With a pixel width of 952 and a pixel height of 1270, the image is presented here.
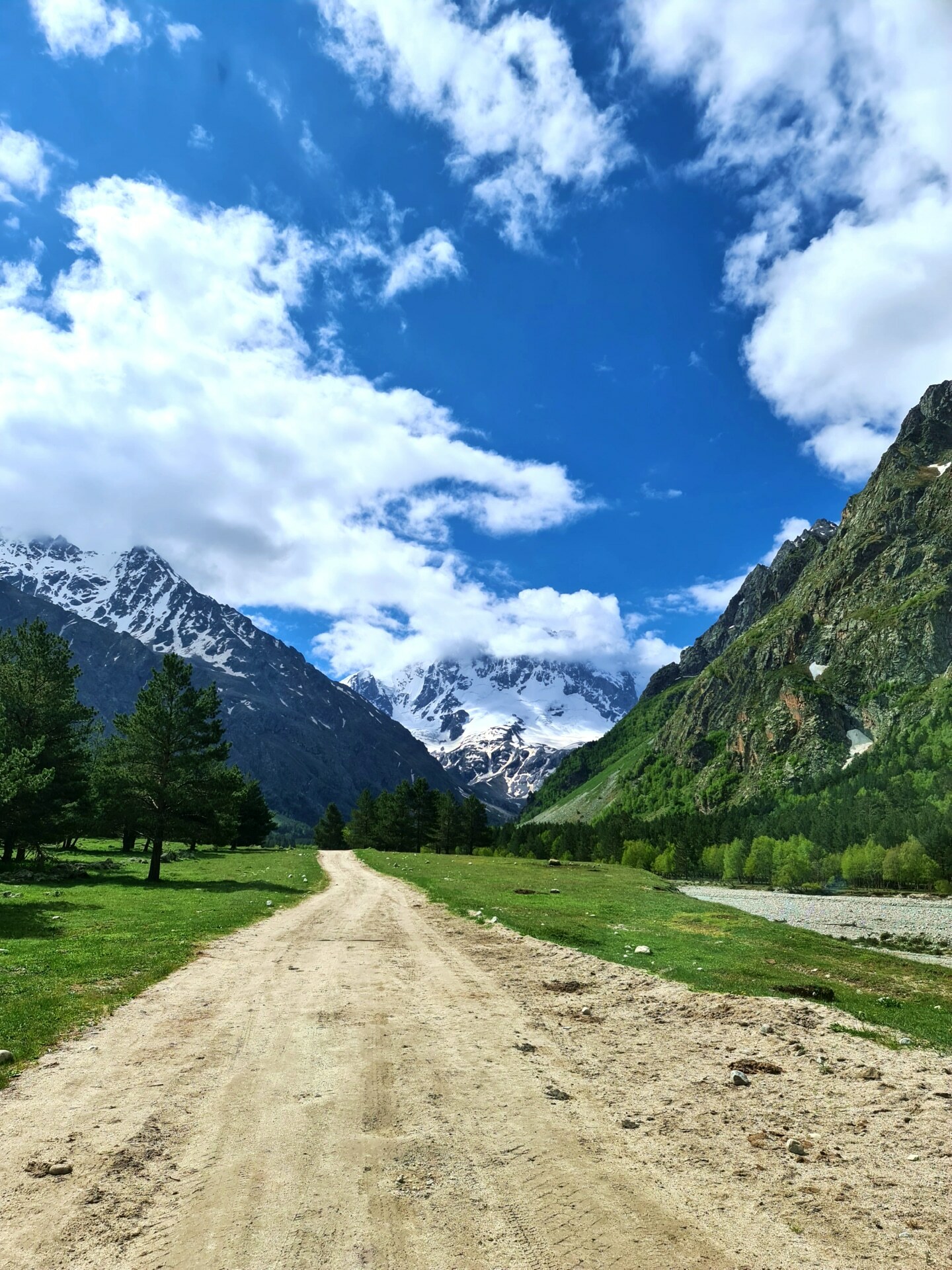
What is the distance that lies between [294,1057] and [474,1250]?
6.40m

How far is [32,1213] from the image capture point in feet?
21.7

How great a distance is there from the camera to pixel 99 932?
77.8ft

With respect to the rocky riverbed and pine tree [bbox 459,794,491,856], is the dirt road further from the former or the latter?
pine tree [bbox 459,794,491,856]

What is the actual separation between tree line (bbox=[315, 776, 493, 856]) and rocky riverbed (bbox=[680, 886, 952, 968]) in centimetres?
4547

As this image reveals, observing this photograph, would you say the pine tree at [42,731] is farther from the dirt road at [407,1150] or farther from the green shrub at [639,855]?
the green shrub at [639,855]

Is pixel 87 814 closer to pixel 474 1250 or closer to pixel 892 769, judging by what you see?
pixel 474 1250

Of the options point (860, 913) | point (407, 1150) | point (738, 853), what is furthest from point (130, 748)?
point (738, 853)

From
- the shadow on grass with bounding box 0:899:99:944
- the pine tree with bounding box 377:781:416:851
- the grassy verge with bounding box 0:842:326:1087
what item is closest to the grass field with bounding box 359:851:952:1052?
the grassy verge with bounding box 0:842:326:1087

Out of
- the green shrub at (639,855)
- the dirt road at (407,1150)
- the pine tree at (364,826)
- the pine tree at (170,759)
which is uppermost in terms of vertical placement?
the pine tree at (170,759)

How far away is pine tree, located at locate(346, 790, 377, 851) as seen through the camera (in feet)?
419

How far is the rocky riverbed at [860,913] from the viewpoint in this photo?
47.0 m

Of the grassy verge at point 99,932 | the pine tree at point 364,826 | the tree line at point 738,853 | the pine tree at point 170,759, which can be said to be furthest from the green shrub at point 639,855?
the pine tree at point 170,759

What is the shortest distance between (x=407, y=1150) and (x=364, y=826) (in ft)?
426

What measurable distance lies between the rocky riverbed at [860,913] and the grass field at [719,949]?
357 inches
